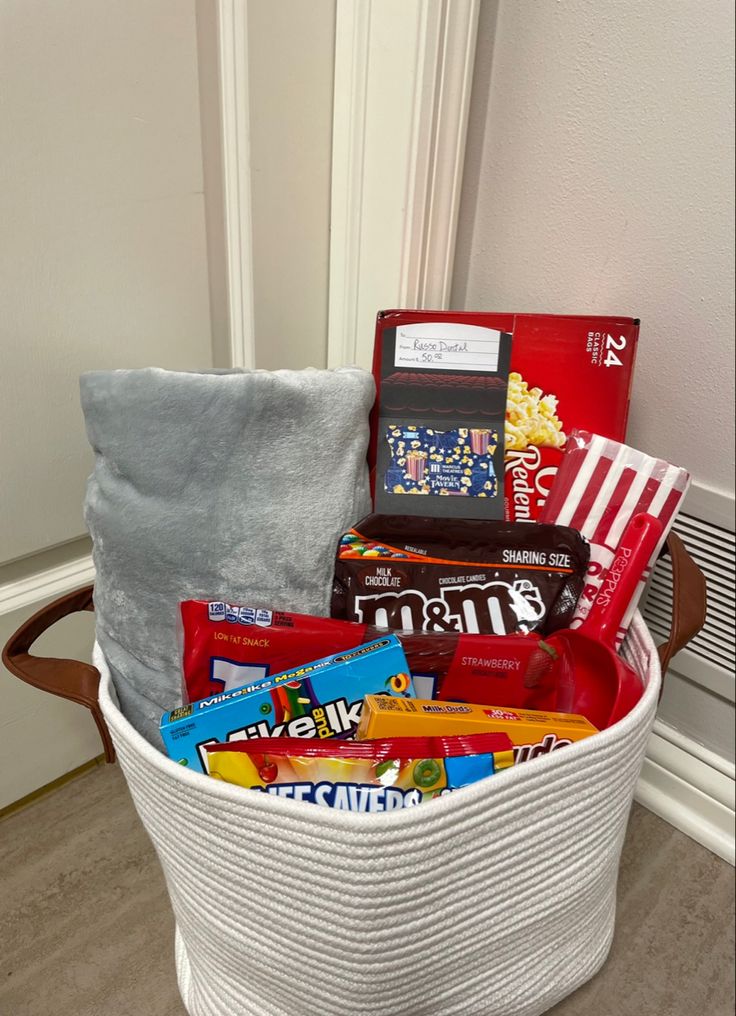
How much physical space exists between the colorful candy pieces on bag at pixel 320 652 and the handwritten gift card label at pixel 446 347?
0.24m

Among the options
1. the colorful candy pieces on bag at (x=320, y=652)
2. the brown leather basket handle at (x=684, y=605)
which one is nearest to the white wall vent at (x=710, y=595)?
the brown leather basket handle at (x=684, y=605)

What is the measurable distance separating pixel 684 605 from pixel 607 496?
11 cm

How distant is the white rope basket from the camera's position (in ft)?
1.41

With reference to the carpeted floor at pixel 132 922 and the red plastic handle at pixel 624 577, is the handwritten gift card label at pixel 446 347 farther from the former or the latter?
the carpeted floor at pixel 132 922

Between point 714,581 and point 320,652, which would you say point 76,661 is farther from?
point 714,581

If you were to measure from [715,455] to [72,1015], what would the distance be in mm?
707

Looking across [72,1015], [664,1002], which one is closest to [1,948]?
[72,1015]

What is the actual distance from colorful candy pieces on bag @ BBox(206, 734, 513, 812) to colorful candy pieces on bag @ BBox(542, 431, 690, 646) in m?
0.20

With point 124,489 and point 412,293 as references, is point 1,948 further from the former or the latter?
point 412,293

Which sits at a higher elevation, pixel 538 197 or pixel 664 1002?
pixel 538 197

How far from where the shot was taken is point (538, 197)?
692mm

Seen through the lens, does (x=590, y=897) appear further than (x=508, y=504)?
No

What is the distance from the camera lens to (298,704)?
51 centimetres

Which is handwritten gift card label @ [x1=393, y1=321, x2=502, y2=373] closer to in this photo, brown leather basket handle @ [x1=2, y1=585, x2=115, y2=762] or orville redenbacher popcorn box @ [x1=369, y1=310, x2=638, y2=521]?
orville redenbacher popcorn box @ [x1=369, y1=310, x2=638, y2=521]
